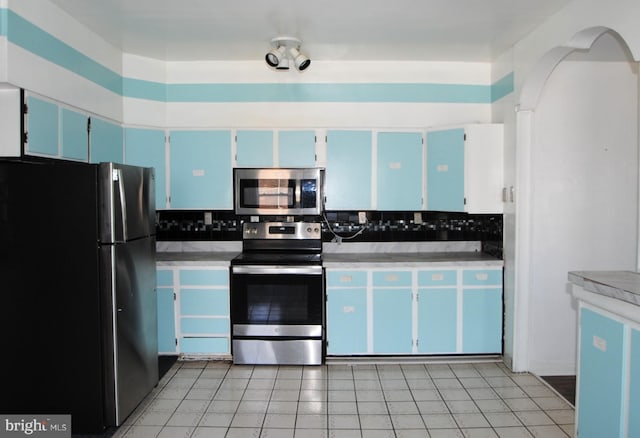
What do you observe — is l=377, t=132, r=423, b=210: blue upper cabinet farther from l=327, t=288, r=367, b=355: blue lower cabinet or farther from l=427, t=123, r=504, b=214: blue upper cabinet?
l=327, t=288, r=367, b=355: blue lower cabinet

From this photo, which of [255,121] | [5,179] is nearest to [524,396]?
[255,121]

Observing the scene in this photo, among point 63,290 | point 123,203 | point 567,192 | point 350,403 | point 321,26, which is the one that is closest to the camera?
point 63,290

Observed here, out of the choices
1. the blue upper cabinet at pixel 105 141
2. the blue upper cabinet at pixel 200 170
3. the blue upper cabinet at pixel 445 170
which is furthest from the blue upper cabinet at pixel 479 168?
the blue upper cabinet at pixel 105 141

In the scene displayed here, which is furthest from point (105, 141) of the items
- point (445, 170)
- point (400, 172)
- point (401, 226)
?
point (445, 170)

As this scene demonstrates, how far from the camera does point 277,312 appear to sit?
3.58 m

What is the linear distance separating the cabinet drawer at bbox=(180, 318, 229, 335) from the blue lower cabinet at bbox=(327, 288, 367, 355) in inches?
35.1

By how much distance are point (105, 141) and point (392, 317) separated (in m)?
2.76

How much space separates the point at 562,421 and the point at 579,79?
2515mm

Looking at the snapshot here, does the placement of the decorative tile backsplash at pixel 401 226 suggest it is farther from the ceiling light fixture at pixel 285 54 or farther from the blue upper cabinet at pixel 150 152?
the ceiling light fixture at pixel 285 54

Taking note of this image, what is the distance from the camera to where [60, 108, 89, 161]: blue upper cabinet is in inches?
114

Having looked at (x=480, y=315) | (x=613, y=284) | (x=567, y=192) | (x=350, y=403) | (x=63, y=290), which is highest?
(x=567, y=192)

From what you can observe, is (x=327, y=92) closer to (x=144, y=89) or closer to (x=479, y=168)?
(x=479, y=168)

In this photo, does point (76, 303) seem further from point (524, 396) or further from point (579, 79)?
point (579, 79)

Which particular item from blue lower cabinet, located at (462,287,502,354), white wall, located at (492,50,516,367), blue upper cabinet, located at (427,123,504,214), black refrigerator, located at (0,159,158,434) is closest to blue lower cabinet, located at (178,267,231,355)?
black refrigerator, located at (0,159,158,434)
